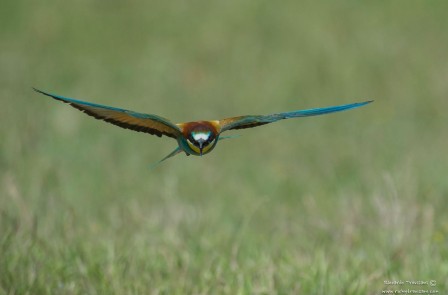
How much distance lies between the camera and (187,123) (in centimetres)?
217

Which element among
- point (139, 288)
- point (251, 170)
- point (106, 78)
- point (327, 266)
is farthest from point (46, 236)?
point (106, 78)

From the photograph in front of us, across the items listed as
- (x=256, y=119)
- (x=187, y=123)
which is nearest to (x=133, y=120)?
(x=187, y=123)

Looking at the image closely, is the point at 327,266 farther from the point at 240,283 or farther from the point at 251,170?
the point at 251,170

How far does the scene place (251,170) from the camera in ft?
28.4

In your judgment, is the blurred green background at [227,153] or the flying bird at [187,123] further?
the blurred green background at [227,153]

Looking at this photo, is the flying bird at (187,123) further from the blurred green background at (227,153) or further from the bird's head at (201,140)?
the blurred green background at (227,153)

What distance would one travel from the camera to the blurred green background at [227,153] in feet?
14.4

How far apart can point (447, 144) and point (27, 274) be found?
5825mm

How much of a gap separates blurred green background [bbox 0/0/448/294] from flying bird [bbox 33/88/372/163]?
182 centimetres

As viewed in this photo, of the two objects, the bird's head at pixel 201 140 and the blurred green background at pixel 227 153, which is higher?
the blurred green background at pixel 227 153

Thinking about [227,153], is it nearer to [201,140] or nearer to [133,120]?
[133,120]

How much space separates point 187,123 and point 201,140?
5.1 inches

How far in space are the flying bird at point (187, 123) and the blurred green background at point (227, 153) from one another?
1818 mm

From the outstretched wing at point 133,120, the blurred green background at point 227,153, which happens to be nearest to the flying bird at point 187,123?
the outstretched wing at point 133,120
